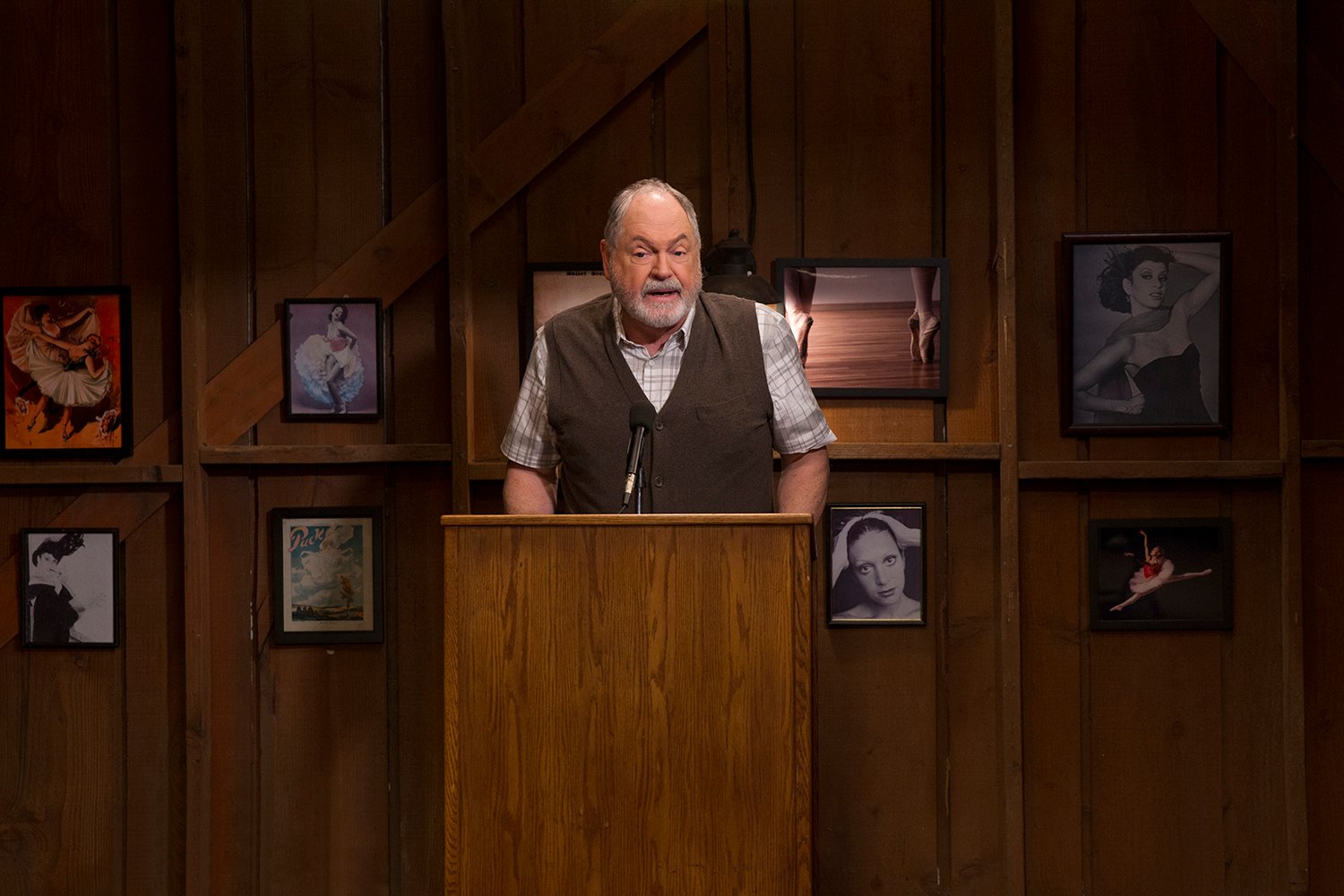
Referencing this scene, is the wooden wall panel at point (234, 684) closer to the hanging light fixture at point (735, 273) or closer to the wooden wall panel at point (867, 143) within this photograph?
the hanging light fixture at point (735, 273)

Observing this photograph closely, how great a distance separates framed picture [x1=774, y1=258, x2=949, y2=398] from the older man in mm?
830

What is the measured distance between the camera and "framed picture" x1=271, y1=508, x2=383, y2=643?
3732mm

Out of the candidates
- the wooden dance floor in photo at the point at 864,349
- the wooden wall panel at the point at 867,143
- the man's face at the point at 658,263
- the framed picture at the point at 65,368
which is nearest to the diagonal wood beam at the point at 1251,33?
the wooden wall panel at the point at 867,143

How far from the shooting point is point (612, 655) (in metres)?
1.99

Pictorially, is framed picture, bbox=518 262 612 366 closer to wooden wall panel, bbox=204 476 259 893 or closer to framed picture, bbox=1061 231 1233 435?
wooden wall panel, bbox=204 476 259 893

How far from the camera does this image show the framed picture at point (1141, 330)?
3637 millimetres

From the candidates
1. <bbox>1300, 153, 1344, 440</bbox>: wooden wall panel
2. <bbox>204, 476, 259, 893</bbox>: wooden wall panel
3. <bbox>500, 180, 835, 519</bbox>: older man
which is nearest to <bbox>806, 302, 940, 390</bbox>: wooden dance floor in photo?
<bbox>500, 180, 835, 519</bbox>: older man

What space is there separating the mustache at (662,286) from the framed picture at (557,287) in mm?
965

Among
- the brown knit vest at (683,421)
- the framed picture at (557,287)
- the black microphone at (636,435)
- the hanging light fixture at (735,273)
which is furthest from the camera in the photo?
the framed picture at (557,287)

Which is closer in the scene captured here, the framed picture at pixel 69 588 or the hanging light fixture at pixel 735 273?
the hanging light fixture at pixel 735 273

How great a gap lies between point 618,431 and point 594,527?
2.21ft

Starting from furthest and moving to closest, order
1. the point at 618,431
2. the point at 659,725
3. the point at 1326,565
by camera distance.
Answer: the point at 1326,565 < the point at 618,431 < the point at 659,725

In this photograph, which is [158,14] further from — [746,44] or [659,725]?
[659,725]

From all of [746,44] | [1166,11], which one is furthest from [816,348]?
[1166,11]
